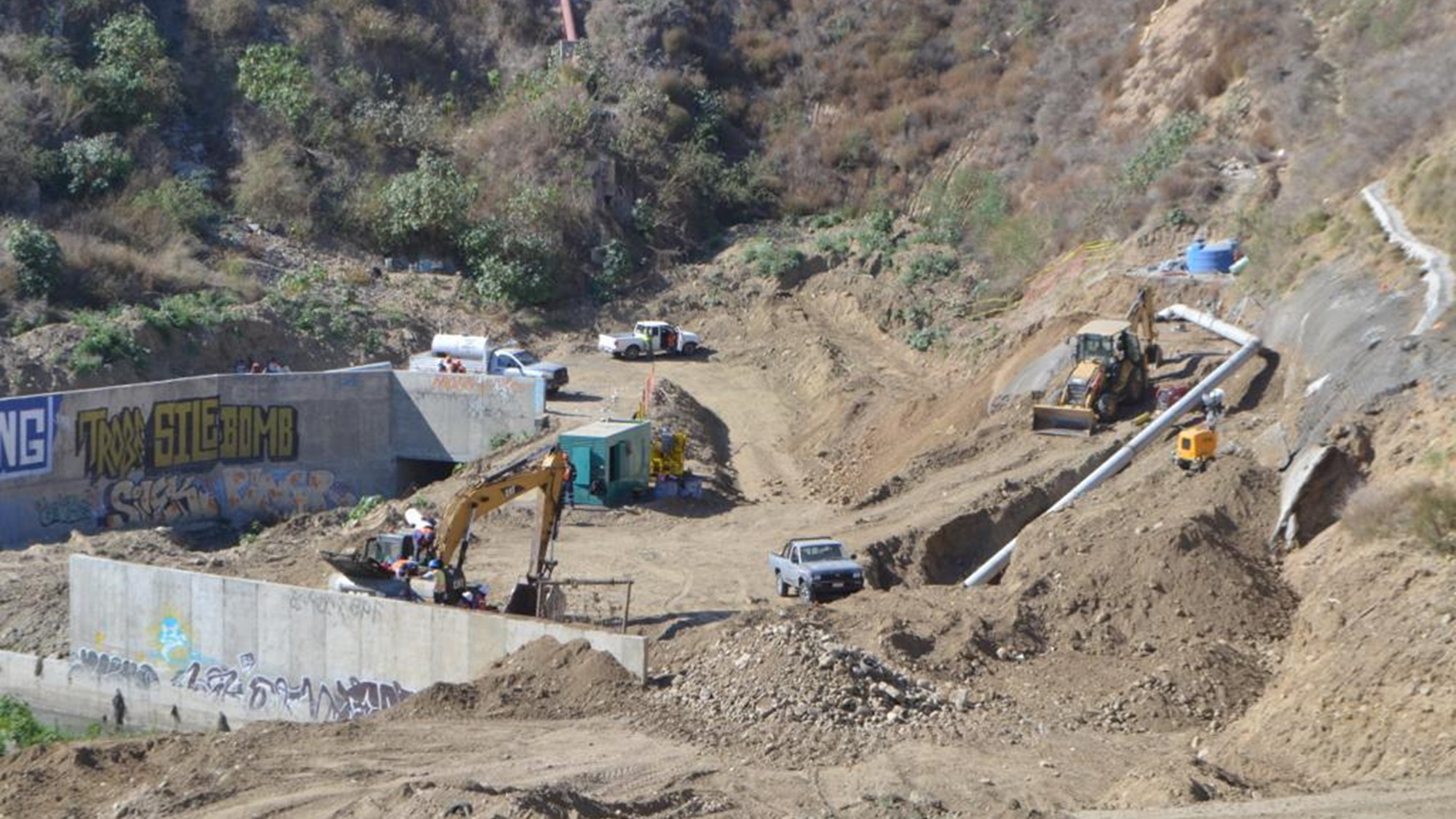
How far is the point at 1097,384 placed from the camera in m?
38.2

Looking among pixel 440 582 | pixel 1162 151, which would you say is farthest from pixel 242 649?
pixel 1162 151

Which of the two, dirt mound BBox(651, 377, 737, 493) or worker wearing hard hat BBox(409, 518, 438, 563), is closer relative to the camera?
worker wearing hard hat BBox(409, 518, 438, 563)

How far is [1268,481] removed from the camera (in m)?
31.2

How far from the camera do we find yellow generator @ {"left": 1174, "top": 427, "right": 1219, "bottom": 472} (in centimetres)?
3256

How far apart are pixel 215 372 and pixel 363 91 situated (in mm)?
19621

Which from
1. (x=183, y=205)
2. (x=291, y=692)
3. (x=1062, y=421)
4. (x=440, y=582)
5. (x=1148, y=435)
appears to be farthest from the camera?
(x=183, y=205)

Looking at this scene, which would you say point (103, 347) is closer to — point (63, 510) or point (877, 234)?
point (63, 510)

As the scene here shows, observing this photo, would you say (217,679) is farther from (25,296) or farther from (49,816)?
(25,296)

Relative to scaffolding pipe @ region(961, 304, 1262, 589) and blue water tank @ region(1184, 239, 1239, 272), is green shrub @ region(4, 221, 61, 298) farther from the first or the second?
blue water tank @ region(1184, 239, 1239, 272)

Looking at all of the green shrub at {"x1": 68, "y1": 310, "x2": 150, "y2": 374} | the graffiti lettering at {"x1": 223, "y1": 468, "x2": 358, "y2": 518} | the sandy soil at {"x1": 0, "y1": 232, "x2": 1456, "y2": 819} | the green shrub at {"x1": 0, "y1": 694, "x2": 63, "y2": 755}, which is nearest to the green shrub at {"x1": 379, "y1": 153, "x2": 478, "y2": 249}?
the green shrub at {"x1": 68, "y1": 310, "x2": 150, "y2": 374}

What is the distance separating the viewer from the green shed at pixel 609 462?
39438 mm

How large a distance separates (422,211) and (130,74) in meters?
12.4

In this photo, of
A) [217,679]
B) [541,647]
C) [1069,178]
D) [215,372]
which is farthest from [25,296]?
[1069,178]

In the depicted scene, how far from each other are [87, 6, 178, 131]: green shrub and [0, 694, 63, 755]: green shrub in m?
32.8
